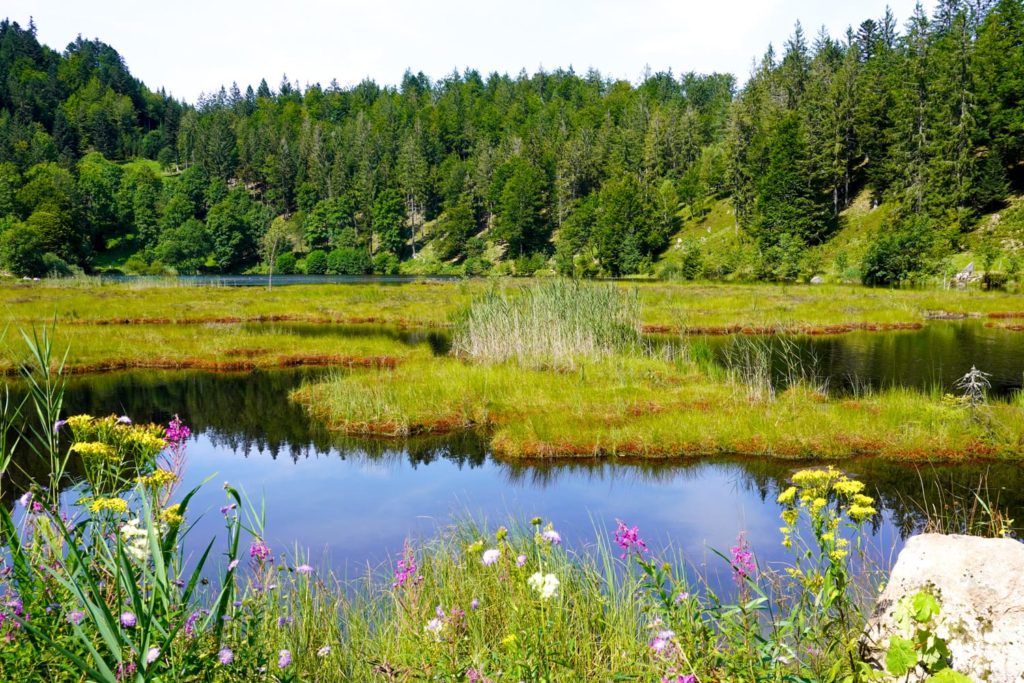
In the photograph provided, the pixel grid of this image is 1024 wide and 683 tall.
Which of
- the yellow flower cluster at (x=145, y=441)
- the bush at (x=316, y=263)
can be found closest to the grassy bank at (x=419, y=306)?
the yellow flower cluster at (x=145, y=441)

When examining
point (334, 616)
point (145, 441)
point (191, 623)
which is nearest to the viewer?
point (191, 623)

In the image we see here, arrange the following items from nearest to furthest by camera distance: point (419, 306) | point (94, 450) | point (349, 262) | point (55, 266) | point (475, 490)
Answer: point (94, 450) < point (475, 490) < point (419, 306) < point (55, 266) < point (349, 262)

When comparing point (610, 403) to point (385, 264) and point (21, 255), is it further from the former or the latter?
point (385, 264)

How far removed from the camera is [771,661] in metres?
3.38

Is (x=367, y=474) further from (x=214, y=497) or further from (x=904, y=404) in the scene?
(x=904, y=404)

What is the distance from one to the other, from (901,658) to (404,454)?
11.6 metres

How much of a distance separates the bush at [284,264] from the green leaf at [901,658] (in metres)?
115

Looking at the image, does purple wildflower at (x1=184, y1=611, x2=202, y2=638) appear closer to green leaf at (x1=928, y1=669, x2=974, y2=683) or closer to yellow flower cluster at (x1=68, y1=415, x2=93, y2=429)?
yellow flower cluster at (x1=68, y1=415, x2=93, y2=429)

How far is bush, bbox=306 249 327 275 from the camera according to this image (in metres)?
112

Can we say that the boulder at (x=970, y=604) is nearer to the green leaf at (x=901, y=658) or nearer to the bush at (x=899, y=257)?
the green leaf at (x=901, y=658)

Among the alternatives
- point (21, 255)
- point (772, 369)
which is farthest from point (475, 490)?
point (21, 255)

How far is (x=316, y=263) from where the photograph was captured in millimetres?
112500

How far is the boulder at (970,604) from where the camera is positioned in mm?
3207

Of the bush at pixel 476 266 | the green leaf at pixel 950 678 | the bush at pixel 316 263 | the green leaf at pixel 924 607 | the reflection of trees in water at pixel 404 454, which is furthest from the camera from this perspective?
the bush at pixel 316 263
